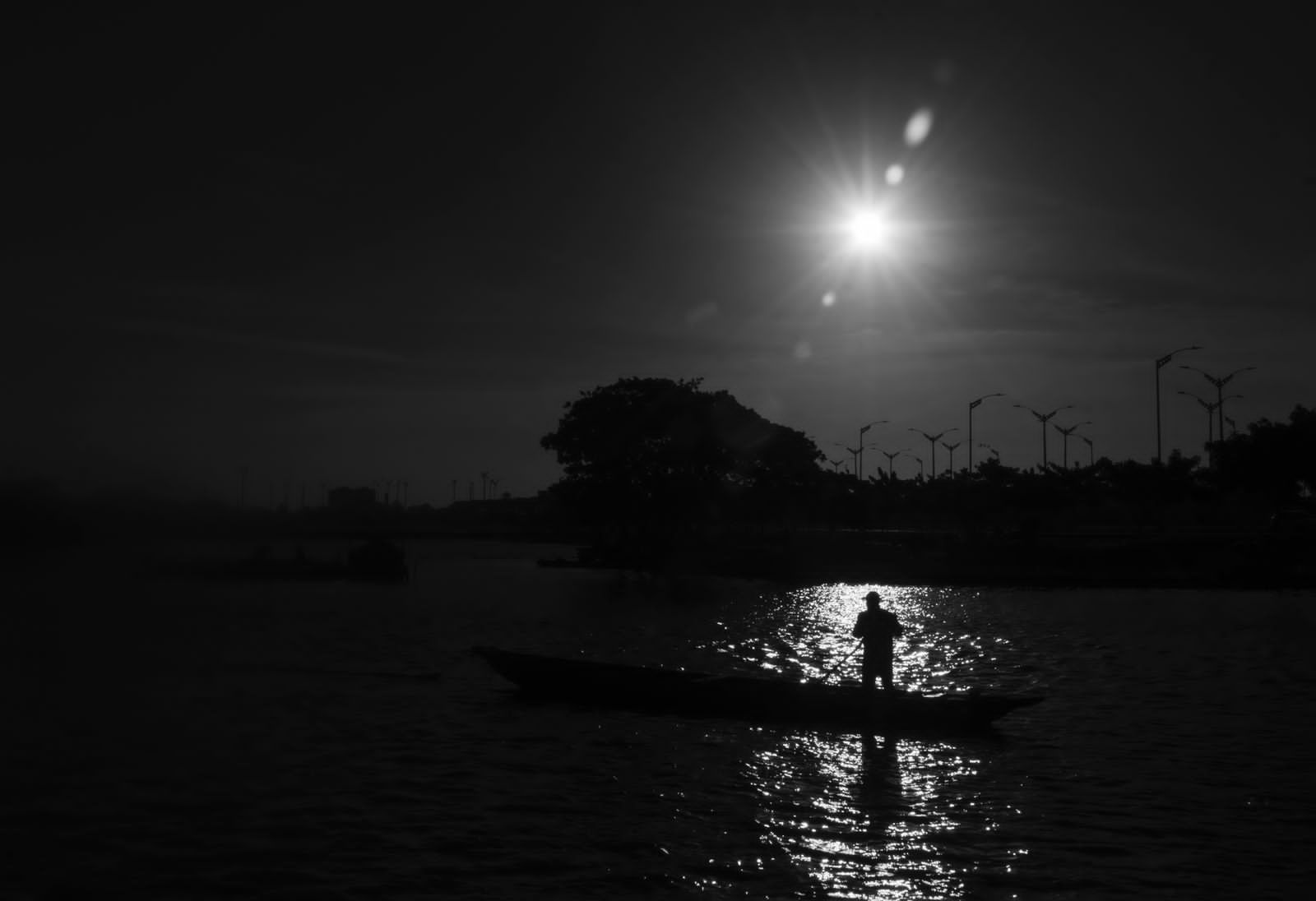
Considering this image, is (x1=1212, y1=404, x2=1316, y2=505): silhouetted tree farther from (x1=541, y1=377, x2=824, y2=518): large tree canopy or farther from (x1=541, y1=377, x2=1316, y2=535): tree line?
(x1=541, y1=377, x2=824, y2=518): large tree canopy

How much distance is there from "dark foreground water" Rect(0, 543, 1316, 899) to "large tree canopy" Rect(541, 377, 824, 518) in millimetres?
51304

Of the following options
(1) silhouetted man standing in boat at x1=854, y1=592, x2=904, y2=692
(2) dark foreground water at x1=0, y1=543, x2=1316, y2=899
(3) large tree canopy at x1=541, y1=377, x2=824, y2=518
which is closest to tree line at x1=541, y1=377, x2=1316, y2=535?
(3) large tree canopy at x1=541, y1=377, x2=824, y2=518

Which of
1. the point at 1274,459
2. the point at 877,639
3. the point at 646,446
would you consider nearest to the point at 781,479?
the point at 646,446

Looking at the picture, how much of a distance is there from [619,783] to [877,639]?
23.7 ft

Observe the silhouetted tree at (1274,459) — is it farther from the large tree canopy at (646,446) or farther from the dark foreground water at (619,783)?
the dark foreground water at (619,783)

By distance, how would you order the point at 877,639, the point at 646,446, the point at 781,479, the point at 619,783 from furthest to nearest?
the point at 781,479 → the point at 646,446 → the point at 877,639 → the point at 619,783

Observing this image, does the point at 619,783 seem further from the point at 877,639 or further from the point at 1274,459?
the point at 1274,459

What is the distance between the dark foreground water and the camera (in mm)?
13312

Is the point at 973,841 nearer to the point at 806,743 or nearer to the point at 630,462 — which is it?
the point at 806,743

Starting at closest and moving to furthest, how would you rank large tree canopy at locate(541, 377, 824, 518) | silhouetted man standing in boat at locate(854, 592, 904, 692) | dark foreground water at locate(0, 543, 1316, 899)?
dark foreground water at locate(0, 543, 1316, 899) < silhouetted man standing in boat at locate(854, 592, 904, 692) < large tree canopy at locate(541, 377, 824, 518)

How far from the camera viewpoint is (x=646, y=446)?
91375 mm

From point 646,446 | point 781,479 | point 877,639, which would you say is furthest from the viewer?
point 781,479

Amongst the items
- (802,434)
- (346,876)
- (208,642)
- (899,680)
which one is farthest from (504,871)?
(802,434)

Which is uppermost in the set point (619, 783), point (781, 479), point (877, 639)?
point (781, 479)
